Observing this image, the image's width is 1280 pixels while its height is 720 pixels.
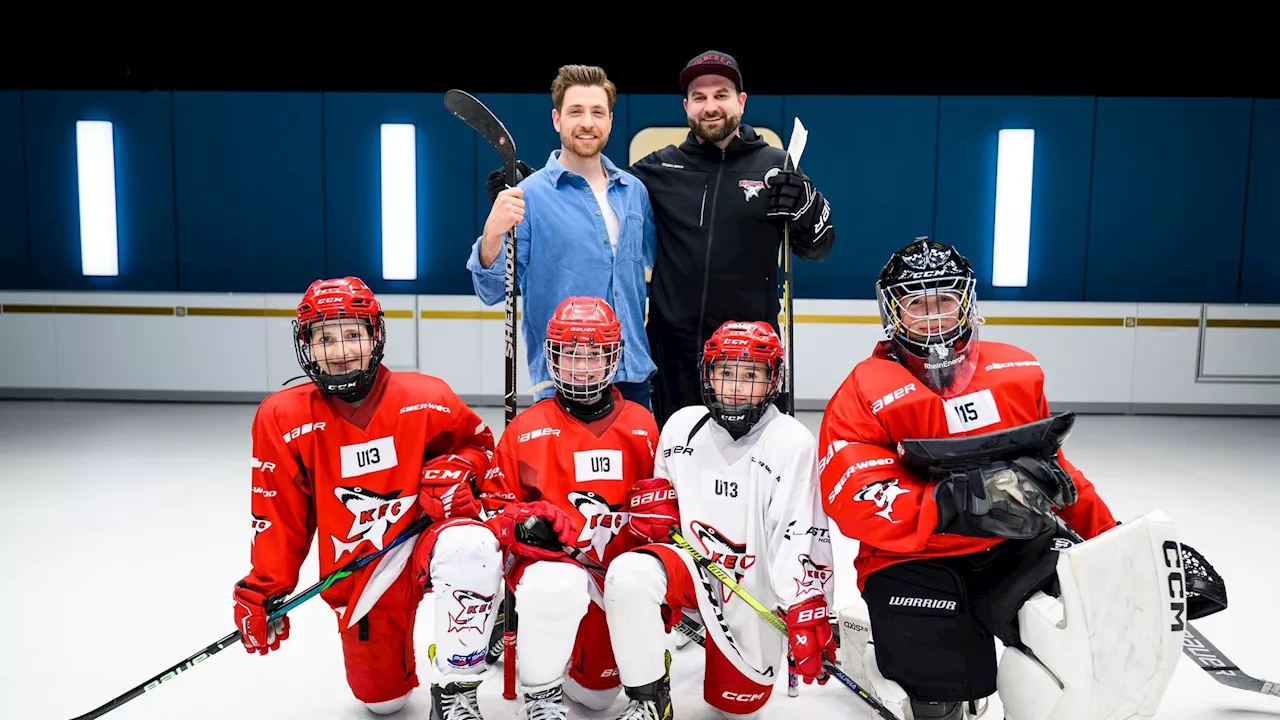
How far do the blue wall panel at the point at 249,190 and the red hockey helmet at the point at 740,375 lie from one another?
533 centimetres

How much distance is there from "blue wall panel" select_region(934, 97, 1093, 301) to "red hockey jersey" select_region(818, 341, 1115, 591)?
480cm

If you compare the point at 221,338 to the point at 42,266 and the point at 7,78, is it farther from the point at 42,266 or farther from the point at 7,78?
the point at 7,78

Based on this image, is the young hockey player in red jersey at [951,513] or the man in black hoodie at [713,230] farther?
the man in black hoodie at [713,230]

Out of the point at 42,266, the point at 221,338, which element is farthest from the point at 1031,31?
the point at 42,266

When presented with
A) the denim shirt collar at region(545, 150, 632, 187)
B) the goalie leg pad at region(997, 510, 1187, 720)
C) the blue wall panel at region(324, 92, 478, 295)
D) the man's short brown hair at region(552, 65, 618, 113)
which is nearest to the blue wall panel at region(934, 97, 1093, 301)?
the blue wall panel at region(324, 92, 478, 295)

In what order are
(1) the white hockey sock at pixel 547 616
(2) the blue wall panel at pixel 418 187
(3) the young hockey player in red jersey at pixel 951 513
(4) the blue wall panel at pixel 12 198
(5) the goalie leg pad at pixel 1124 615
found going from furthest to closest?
(4) the blue wall panel at pixel 12 198 → (2) the blue wall panel at pixel 418 187 → (1) the white hockey sock at pixel 547 616 → (3) the young hockey player in red jersey at pixel 951 513 → (5) the goalie leg pad at pixel 1124 615

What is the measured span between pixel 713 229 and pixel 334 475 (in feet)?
3.96

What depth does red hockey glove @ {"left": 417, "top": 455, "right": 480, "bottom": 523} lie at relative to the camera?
1.99 metres

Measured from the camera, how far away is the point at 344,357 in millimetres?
1978

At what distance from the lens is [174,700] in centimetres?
216

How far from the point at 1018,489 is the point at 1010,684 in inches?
15.7

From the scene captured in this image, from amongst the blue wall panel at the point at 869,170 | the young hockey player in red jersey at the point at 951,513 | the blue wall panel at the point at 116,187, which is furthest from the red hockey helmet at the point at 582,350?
the blue wall panel at the point at 116,187

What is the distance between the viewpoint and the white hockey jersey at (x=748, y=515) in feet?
6.34

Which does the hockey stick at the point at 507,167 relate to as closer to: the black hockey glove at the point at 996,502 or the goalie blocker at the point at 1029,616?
the goalie blocker at the point at 1029,616
